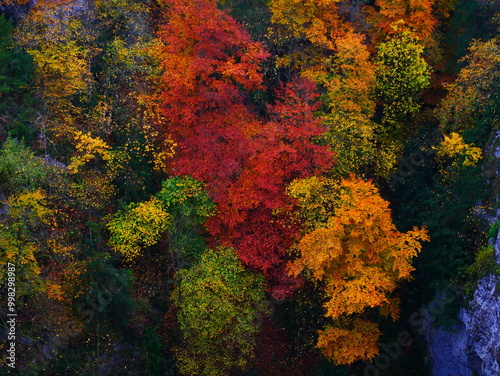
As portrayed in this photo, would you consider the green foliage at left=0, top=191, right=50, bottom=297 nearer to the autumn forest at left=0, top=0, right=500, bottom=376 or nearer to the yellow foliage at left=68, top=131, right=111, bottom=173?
the autumn forest at left=0, top=0, right=500, bottom=376

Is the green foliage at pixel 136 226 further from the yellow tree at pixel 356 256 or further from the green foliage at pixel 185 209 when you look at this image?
the yellow tree at pixel 356 256

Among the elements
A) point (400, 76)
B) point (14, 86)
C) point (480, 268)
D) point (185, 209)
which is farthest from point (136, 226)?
point (400, 76)

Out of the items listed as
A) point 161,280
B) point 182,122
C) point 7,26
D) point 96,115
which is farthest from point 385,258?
point 7,26

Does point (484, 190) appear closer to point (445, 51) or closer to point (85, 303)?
point (445, 51)

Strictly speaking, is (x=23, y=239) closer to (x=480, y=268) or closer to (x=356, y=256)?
(x=356, y=256)

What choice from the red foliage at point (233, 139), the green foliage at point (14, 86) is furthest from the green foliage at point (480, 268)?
the green foliage at point (14, 86)
